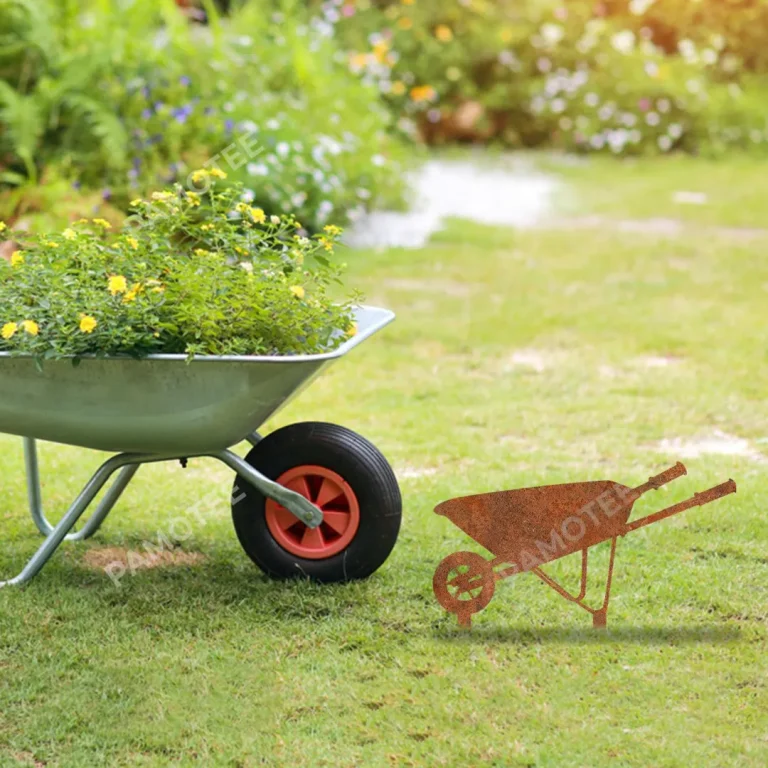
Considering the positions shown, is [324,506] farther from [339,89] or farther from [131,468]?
[339,89]

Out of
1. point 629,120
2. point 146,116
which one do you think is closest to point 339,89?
point 146,116

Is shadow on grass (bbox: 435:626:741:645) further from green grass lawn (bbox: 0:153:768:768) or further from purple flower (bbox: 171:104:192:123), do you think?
purple flower (bbox: 171:104:192:123)

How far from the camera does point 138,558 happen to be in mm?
3248

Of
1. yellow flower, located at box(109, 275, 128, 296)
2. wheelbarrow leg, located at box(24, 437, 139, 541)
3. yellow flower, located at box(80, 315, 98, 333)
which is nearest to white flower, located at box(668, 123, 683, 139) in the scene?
wheelbarrow leg, located at box(24, 437, 139, 541)

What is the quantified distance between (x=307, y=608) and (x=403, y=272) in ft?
12.9

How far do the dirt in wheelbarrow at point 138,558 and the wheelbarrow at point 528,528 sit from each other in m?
0.72

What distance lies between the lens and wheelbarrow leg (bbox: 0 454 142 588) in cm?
298

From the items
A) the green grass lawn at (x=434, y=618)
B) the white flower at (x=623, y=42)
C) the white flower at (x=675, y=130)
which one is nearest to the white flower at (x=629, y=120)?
the white flower at (x=675, y=130)

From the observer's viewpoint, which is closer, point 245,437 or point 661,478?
point 661,478

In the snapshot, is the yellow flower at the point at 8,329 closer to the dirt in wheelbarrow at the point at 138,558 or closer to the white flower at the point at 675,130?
the dirt in wheelbarrow at the point at 138,558

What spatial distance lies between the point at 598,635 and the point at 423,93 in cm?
854

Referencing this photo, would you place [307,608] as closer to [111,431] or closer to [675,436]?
[111,431]

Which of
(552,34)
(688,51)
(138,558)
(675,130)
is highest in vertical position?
(552,34)

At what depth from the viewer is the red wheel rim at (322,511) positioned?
2980 mm
